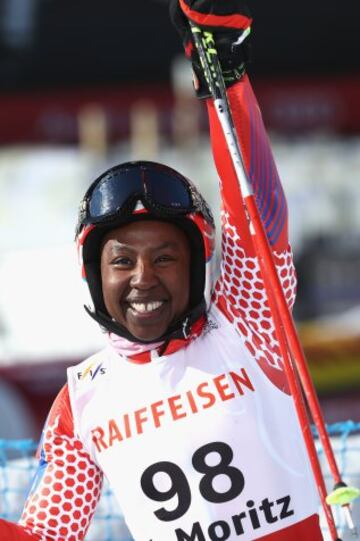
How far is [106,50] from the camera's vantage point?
1130 cm

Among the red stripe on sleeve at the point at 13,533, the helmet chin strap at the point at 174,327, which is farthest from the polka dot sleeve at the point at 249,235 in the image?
the red stripe on sleeve at the point at 13,533

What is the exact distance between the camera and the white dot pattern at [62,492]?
2719mm

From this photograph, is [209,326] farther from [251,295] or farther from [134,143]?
[134,143]

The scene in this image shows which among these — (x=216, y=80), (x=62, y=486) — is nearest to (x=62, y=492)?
(x=62, y=486)

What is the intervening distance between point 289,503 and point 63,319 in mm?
6690

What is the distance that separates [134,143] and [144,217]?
26.8 ft

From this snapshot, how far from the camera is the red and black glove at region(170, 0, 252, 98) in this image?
251cm

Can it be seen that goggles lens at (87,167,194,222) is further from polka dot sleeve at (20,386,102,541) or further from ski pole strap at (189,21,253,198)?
polka dot sleeve at (20,386,102,541)

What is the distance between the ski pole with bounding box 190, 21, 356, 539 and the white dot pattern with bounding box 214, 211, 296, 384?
0.20 metres

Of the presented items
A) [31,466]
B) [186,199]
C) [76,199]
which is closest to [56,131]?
[76,199]

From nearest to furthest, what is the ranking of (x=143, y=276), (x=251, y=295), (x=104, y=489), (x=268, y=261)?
(x=268, y=261) → (x=143, y=276) → (x=251, y=295) → (x=104, y=489)

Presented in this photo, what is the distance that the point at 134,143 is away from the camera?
1076 cm

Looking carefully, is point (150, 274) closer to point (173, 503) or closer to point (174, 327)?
point (174, 327)

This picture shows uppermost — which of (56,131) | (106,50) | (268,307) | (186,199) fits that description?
(106,50)
